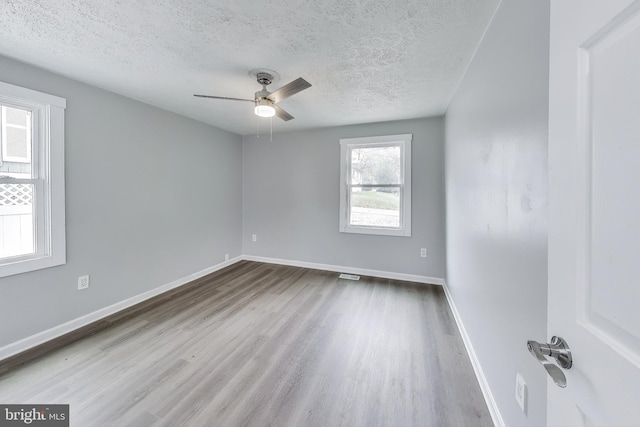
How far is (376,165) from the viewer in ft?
12.8

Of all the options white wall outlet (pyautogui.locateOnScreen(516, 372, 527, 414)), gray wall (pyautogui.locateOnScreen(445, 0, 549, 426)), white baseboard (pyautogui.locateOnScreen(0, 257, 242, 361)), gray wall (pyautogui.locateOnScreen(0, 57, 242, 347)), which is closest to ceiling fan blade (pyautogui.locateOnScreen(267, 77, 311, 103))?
gray wall (pyautogui.locateOnScreen(445, 0, 549, 426))

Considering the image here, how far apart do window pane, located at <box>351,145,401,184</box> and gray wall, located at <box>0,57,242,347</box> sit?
2328 mm

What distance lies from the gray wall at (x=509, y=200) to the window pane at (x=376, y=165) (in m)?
1.68

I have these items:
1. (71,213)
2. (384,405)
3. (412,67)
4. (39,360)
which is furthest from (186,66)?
(384,405)

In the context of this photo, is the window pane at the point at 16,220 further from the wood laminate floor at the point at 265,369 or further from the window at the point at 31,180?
the wood laminate floor at the point at 265,369

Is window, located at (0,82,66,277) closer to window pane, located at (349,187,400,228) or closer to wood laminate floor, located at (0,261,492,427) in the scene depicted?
wood laminate floor, located at (0,261,492,427)

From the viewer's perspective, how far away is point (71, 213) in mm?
2355

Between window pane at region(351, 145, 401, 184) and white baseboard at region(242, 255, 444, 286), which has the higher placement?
window pane at region(351, 145, 401, 184)

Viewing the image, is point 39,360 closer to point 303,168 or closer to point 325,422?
point 325,422

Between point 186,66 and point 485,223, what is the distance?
271 cm

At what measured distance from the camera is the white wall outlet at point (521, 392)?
1.09 meters

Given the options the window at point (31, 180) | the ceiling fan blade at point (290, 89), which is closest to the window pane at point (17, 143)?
the window at point (31, 180)

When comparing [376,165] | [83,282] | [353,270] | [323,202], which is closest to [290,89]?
[376,165]

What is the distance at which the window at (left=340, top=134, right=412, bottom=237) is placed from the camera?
3.71 meters
